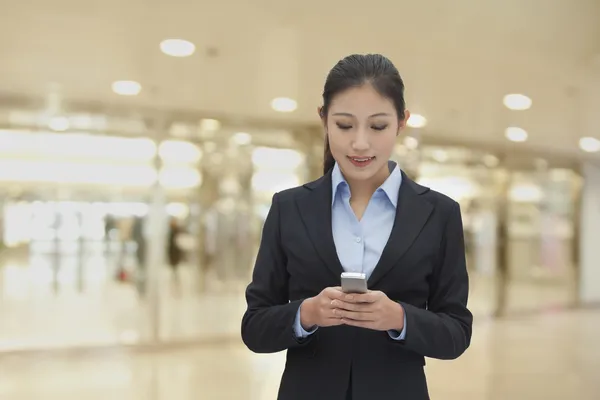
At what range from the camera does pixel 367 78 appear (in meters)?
1.21

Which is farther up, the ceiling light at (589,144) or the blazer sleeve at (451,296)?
the ceiling light at (589,144)

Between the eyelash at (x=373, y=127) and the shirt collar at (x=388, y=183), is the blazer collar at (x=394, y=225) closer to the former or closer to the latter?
the shirt collar at (x=388, y=183)

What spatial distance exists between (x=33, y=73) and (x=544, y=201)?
8693 millimetres

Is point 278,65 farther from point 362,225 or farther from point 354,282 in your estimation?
point 354,282

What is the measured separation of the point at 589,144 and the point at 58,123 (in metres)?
7.55

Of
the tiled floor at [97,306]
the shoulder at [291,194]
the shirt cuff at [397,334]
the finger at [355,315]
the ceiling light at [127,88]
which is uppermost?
the ceiling light at [127,88]

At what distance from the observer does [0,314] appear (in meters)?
8.05

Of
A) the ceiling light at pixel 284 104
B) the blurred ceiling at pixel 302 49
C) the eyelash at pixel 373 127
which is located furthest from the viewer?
the ceiling light at pixel 284 104

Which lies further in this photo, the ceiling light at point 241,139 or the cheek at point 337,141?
the ceiling light at point 241,139

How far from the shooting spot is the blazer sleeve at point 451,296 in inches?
46.0

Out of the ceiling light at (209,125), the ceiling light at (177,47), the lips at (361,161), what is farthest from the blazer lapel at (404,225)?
the ceiling light at (209,125)

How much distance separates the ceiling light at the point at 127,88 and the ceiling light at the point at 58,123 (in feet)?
3.45

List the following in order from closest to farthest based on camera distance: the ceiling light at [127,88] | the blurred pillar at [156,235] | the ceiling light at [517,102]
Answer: the ceiling light at [517,102] → the ceiling light at [127,88] → the blurred pillar at [156,235]

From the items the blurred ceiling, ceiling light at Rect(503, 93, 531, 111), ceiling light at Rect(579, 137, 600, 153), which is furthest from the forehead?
ceiling light at Rect(579, 137, 600, 153)
